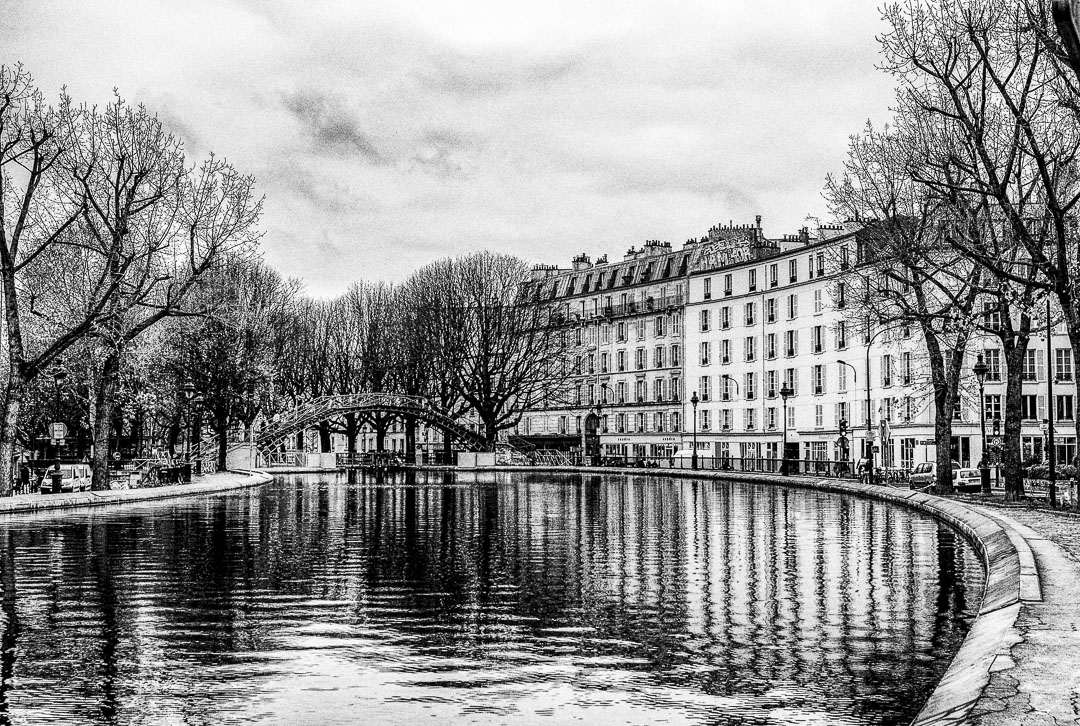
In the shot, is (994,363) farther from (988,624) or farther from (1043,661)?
(1043,661)

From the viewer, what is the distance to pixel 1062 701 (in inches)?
345

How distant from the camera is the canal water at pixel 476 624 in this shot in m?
10.2

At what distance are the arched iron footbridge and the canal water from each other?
180 feet

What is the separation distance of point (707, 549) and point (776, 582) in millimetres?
5848

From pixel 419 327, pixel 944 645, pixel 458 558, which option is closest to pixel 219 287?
pixel 419 327

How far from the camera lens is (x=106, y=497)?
41.0 metres

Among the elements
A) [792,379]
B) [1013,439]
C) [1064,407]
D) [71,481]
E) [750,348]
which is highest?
[750,348]

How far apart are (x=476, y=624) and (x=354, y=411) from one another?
7633cm

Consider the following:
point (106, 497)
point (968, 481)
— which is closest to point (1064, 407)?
point (968, 481)

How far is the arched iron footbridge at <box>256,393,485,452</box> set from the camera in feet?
276

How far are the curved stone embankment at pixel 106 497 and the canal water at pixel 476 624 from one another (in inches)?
278

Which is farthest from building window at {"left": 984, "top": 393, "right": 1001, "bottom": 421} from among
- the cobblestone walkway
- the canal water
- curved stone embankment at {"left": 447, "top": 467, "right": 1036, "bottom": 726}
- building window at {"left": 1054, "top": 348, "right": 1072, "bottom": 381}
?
the cobblestone walkway

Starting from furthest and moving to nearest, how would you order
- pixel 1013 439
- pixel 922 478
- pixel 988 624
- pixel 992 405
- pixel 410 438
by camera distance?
pixel 410 438 → pixel 992 405 → pixel 922 478 → pixel 1013 439 → pixel 988 624

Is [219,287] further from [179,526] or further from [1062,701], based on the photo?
[1062,701]
